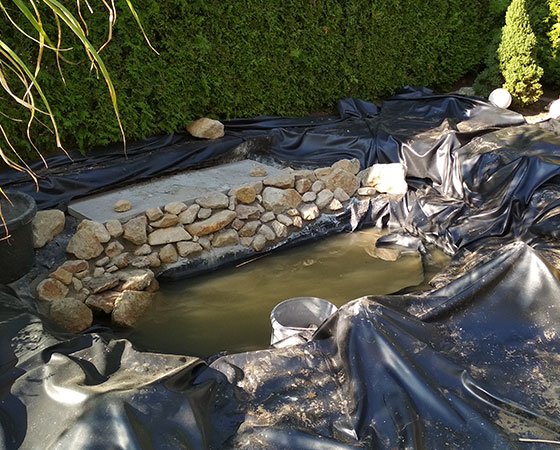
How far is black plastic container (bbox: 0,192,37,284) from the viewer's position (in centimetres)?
344

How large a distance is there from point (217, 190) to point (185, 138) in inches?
50.0

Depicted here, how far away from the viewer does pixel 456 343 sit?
101 inches

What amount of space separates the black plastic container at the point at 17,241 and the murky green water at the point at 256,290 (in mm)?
844

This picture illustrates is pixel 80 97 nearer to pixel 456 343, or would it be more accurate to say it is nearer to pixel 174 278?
pixel 174 278

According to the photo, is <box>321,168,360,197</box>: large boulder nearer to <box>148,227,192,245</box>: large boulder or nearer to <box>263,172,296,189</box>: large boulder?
Result: <box>263,172,296,189</box>: large boulder

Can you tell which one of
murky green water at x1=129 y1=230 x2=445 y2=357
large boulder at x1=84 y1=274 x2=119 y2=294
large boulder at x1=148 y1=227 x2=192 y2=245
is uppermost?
large boulder at x1=148 y1=227 x2=192 y2=245

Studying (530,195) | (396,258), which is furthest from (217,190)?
(530,195)

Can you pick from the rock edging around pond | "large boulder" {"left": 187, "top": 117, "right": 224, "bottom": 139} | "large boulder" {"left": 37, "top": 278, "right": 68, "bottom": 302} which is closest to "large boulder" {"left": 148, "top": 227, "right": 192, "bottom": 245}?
the rock edging around pond

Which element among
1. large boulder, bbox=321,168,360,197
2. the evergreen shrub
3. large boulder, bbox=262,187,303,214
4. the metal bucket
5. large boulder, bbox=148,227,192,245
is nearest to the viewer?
the metal bucket

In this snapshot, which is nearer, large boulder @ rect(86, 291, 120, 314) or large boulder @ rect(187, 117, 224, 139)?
large boulder @ rect(86, 291, 120, 314)

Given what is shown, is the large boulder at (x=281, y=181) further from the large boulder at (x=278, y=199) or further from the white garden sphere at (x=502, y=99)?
the white garden sphere at (x=502, y=99)

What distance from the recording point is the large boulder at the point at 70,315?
12.3 ft

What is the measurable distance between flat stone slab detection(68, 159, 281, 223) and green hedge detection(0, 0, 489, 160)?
69 centimetres

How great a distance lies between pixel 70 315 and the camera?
3.79 metres
